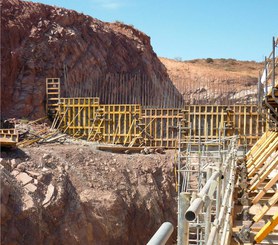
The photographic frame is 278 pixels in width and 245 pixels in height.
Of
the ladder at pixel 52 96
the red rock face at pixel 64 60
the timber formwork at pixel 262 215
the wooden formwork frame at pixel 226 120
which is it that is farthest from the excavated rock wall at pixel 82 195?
the red rock face at pixel 64 60

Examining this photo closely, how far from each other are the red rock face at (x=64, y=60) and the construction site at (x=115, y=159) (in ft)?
0.46

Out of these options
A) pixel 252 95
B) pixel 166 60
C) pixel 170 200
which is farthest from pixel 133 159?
pixel 166 60

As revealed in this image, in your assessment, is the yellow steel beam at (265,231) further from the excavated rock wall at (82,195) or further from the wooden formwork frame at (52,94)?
the wooden formwork frame at (52,94)

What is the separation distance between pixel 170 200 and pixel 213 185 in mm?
17414

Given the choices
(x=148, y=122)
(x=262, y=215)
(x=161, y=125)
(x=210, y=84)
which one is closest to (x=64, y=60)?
(x=148, y=122)

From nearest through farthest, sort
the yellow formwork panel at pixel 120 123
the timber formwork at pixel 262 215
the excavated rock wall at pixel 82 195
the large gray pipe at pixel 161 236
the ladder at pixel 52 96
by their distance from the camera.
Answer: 1. the large gray pipe at pixel 161 236
2. the timber formwork at pixel 262 215
3. the excavated rock wall at pixel 82 195
4. the yellow formwork panel at pixel 120 123
5. the ladder at pixel 52 96

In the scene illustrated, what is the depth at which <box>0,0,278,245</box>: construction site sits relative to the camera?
10.7m

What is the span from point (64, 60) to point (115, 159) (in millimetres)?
13812

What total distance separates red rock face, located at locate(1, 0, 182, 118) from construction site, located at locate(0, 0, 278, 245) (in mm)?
140

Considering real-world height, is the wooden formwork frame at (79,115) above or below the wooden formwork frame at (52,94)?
below

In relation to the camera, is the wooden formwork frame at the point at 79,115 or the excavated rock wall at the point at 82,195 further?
the wooden formwork frame at the point at 79,115

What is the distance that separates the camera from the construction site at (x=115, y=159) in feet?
35.0

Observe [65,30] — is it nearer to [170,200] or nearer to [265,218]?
[170,200]

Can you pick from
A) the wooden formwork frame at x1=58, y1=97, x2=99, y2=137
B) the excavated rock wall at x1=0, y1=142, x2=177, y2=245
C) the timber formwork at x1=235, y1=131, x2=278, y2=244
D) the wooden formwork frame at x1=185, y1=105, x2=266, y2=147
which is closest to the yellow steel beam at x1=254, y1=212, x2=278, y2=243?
the timber formwork at x1=235, y1=131, x2=278, y2=244
